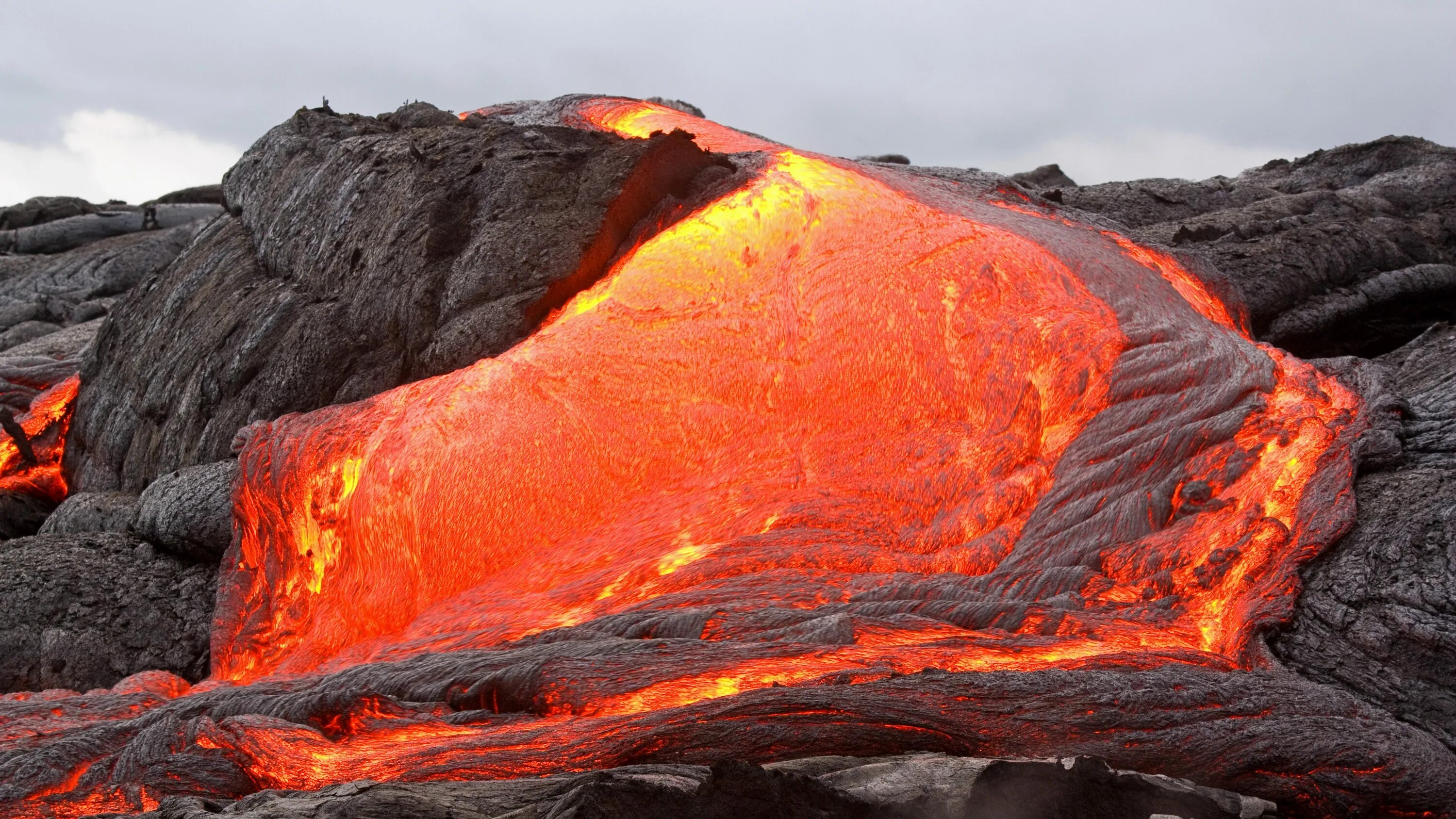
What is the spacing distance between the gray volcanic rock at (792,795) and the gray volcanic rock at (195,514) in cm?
501

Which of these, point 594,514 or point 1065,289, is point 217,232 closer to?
point 594,514

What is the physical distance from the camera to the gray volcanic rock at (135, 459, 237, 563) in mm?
9359

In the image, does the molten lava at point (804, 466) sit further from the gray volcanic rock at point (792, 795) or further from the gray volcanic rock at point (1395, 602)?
the gray volcanic rock at point (792, 795)

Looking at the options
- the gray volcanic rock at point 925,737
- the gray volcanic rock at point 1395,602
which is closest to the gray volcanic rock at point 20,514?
the gray volcanic rock at point 925,737

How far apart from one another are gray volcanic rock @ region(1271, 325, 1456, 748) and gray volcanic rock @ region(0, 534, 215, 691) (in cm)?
737

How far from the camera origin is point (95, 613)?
891cm

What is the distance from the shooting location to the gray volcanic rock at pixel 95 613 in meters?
8.56

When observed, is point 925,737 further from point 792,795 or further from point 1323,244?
point 1323,244

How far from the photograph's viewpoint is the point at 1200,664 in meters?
6.03

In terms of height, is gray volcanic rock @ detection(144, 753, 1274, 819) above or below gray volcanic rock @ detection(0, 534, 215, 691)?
above

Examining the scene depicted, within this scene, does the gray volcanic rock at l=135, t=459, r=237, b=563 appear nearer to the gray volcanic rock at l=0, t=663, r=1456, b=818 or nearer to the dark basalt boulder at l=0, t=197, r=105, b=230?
the gray volcanic rock at l=0, t=663, r=1456, b=818

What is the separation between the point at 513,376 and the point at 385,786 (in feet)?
14.7

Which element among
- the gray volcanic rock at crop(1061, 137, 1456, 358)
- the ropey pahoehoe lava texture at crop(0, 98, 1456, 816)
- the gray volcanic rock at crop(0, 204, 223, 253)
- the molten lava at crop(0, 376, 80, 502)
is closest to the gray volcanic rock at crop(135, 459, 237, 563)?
the ropey pahoehoe lava texture at crop(0, 98, 1456, 816)

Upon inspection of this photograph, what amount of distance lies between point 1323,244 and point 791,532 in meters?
7.99
